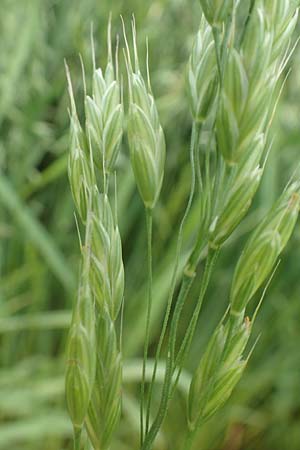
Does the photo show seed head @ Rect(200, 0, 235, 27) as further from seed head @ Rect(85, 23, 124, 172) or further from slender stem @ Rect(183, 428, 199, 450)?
slender stem @ Rect(183, 428, 199, 450)

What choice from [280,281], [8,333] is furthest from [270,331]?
[8,333]

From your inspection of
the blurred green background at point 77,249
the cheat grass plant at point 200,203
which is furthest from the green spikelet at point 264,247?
the blurred green background at point 77,249

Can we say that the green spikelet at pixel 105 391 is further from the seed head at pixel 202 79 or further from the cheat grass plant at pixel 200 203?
the seed head at pixel 202 79

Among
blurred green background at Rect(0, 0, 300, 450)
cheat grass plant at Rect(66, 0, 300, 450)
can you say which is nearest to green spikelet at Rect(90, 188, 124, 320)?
cheat grass plant at Rect(66, 0, 300, 450)

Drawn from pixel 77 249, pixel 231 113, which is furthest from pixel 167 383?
pixel 77 249

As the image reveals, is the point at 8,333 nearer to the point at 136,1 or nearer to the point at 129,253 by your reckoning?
the point at 129,253

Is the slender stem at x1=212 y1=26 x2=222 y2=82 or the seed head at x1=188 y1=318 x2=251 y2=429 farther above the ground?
the slender stem at x1=212 y1=26 x2=222 y2=82

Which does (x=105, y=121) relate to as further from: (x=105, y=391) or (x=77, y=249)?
(x=77, y=249)
